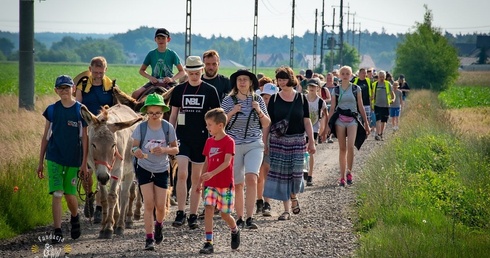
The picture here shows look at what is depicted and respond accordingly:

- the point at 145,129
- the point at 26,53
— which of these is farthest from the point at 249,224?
the point at 26,53

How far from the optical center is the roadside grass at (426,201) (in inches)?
405

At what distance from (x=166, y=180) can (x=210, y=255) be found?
1.06 m

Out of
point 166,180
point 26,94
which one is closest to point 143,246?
point 166,180

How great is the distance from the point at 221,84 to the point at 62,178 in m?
3.17

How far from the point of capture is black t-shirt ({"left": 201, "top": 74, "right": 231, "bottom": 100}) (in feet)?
45.0

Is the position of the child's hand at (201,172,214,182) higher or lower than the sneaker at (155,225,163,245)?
higher

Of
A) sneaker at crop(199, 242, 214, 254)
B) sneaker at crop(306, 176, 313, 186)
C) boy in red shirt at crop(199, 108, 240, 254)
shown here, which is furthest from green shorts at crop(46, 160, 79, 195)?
sneaker at crop(306, 176, 313, 186)

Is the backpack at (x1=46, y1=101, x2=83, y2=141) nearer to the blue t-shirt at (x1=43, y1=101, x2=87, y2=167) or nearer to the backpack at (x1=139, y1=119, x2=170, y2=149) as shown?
the blue t-shirt at (x1=43, y1=101, x2=87, y2=167)

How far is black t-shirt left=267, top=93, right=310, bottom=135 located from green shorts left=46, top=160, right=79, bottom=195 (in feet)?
10.5

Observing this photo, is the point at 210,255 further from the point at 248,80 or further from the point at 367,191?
the point at 367,191

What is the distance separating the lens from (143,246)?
1114cm

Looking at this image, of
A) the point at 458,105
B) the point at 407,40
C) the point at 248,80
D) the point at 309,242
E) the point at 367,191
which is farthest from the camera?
the point at 407,40

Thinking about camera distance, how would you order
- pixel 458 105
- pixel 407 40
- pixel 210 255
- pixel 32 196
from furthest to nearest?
pixel 407 40, pixel 458 105, pixel 32 196, pixel 210 255

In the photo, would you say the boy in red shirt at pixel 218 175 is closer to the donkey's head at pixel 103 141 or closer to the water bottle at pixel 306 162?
the donkey's head at pixel 103 141
